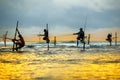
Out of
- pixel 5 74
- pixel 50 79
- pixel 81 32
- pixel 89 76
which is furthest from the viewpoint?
pixel 81 32

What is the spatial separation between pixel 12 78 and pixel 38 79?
3.85 feet

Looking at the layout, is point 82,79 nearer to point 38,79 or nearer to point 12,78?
point 38,79

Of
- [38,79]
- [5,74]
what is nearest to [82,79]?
[38,79]

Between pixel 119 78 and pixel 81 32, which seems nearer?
pixel 119 78

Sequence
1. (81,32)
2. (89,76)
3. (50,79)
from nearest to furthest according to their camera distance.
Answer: (50,79) < (89,76) < (81,32)

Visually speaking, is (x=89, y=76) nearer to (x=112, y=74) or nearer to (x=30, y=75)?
(x=112, y=74)

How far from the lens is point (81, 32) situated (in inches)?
1935

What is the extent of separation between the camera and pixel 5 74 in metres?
16.2

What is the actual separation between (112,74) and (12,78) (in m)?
4.28

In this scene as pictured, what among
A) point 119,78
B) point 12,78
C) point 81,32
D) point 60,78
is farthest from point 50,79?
point 81,32

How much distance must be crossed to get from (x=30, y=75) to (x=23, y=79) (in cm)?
141

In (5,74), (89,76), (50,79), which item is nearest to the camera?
(50,79)

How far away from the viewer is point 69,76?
15102mm

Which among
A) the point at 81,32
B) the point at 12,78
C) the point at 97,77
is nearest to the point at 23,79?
the point at 12,78
